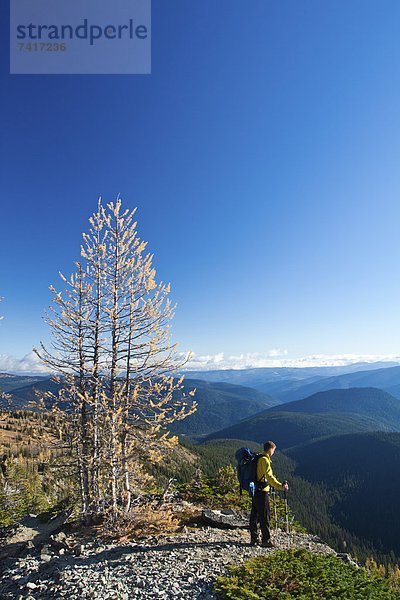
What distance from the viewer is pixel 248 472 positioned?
10820 millimetres

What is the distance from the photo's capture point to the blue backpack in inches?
420

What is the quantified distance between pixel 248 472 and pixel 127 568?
4157 mm

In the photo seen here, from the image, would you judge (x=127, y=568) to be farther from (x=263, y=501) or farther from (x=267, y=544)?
(x=267, y=544)

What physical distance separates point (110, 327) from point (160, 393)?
122 inches

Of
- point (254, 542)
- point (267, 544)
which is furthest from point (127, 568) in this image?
point (267, 544)

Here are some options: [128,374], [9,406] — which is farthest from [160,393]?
[9,406]

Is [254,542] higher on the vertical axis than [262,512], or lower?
lower

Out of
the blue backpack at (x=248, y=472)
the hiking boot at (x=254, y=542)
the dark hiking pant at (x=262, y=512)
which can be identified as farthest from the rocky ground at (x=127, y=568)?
the blue backpack at (x=248, y=472)

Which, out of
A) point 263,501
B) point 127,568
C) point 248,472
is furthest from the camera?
point 248,472

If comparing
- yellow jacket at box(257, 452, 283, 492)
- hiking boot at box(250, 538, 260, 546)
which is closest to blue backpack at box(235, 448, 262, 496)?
yellow jacket at box(257, 452, 283, 492)

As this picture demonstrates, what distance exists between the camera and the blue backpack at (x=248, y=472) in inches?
420

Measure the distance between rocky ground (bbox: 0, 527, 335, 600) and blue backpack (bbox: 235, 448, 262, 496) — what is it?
1.67 metres

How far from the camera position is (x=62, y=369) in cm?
1326

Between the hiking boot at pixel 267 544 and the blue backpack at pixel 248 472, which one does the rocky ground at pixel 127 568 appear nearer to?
the hiking boot at pixel 267 544
